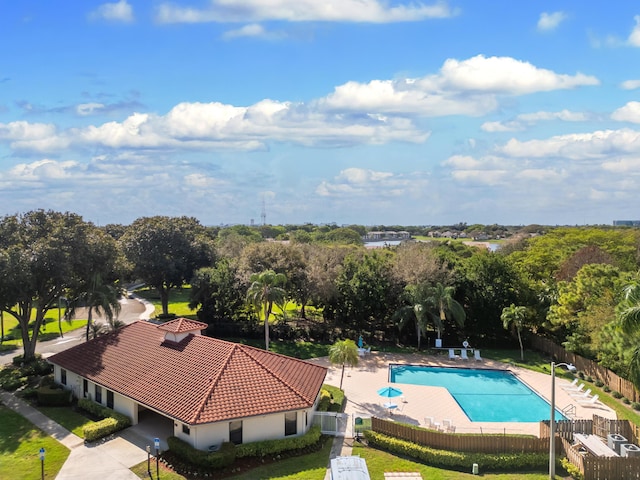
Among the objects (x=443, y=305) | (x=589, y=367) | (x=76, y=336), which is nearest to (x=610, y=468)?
(x=589, y=367)

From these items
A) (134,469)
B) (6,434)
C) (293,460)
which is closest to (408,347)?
(293,460)

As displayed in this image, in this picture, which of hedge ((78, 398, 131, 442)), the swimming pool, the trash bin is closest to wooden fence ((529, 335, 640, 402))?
the swimming pool

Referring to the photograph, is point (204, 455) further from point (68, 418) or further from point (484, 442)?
point (484, 442)

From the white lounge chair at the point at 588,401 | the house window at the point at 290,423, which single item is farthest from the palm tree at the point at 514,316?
the house window at the point at 290,423

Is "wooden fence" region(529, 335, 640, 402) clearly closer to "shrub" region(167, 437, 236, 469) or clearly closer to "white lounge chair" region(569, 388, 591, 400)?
"white lounge chair" region(569, 388, 591, 400)

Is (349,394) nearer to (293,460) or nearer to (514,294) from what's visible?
(293,460)

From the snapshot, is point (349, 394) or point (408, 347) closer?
point (349, 394)
